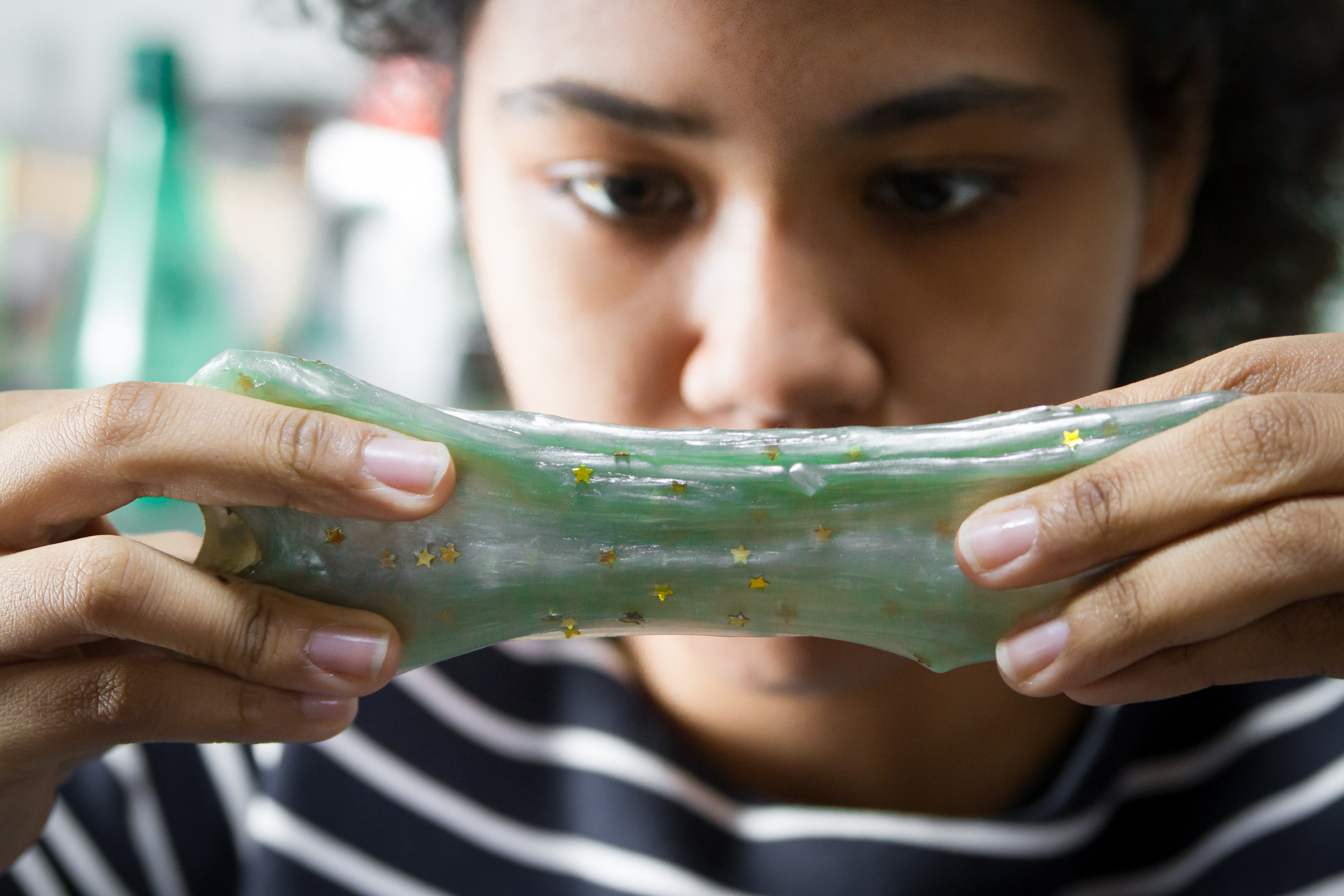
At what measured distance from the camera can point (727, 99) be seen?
37 centimetres

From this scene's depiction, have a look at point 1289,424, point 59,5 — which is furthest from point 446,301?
point 1289,424

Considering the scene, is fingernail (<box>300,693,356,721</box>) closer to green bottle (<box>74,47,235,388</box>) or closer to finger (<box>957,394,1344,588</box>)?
finger (<box>957,394,1344,588</box>)

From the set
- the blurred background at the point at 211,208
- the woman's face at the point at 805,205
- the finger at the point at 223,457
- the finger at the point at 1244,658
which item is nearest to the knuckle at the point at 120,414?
the finger at the point at 223,457

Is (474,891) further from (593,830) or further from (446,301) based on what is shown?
(446,301)

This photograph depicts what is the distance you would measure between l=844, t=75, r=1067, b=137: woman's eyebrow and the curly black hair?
18 centimetres

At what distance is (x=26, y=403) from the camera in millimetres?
354

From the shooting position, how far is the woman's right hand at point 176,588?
10.7 inches

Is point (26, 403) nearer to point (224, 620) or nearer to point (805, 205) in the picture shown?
point (224, 620)

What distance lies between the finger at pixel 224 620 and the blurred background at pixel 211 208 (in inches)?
16.0

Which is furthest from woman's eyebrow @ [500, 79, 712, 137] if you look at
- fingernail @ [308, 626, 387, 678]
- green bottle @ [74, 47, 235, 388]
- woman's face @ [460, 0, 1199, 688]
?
green bottle @ [74, 47, 235, 388]

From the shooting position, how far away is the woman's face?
0.37 meters

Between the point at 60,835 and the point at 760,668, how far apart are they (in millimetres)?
404

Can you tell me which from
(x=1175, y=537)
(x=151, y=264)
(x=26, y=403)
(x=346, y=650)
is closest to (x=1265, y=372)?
(x=1175, y=537)

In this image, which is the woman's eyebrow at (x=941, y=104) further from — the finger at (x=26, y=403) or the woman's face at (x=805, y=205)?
the finger at (x=26, y=403)
